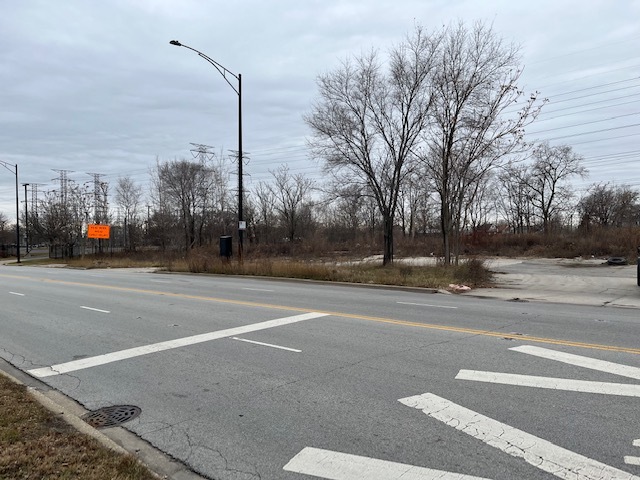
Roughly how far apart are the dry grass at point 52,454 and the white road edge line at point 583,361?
218 inches

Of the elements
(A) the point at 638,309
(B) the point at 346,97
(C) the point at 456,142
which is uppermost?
(B) the point at 346,97

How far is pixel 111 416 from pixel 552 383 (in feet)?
16.4

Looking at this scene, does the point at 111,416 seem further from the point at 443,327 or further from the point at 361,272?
the point at 361,272

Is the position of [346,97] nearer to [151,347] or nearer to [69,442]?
[151,347]

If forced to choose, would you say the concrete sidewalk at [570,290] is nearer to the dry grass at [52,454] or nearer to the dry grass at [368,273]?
the dry grass at [368,273]

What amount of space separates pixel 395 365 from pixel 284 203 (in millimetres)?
63153

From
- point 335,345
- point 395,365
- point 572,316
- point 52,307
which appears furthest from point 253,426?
point 52,307

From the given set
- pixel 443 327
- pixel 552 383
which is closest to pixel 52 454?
pixel 552 383

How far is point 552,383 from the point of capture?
548cm

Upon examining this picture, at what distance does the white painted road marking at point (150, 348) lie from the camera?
→ 261 inches

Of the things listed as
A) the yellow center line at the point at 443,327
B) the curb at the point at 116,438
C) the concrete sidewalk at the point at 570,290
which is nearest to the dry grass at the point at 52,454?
the curb at the point at 116,438

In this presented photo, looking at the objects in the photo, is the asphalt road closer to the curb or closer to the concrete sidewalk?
the curb

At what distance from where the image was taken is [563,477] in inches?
133

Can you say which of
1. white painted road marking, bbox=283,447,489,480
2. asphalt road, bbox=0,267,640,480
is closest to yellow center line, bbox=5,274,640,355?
asphalt road, bbox=0,267,640,480
